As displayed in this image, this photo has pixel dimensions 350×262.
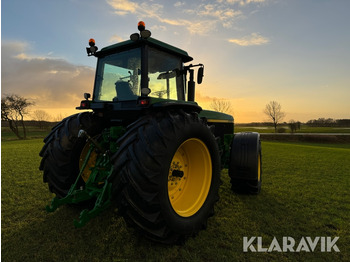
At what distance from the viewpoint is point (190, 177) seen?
3049 mm

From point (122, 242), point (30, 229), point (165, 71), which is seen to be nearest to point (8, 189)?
point (30, 229)

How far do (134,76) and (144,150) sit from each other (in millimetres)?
1447

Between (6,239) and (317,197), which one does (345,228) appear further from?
(6,239)

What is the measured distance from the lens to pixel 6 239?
2.67 m

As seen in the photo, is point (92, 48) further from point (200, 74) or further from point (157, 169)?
point (157, 169)

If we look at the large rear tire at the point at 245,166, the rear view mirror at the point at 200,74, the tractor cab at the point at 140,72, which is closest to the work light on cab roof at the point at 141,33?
the tractor cab at the point at 140,72

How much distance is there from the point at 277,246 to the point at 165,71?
9.08 ft

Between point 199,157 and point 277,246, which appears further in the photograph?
point 199,157

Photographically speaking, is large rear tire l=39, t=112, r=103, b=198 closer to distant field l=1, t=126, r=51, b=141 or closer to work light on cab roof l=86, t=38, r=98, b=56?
work light on cab roof l=86, t=38, r=98, b=56

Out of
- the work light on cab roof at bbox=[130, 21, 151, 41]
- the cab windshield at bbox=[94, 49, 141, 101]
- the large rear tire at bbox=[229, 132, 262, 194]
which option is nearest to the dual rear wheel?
the cab windshield at bbox=[94, 49, 141, 101]

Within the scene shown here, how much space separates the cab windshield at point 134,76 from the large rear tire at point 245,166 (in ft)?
5.27

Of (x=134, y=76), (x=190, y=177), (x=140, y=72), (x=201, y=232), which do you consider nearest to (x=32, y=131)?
(x=134, y=76)

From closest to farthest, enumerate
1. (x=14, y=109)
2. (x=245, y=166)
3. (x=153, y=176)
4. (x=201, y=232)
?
(x=153, y=176) < (x=201, y=232) < (x=245, y=166) < (x=14, y=109)
